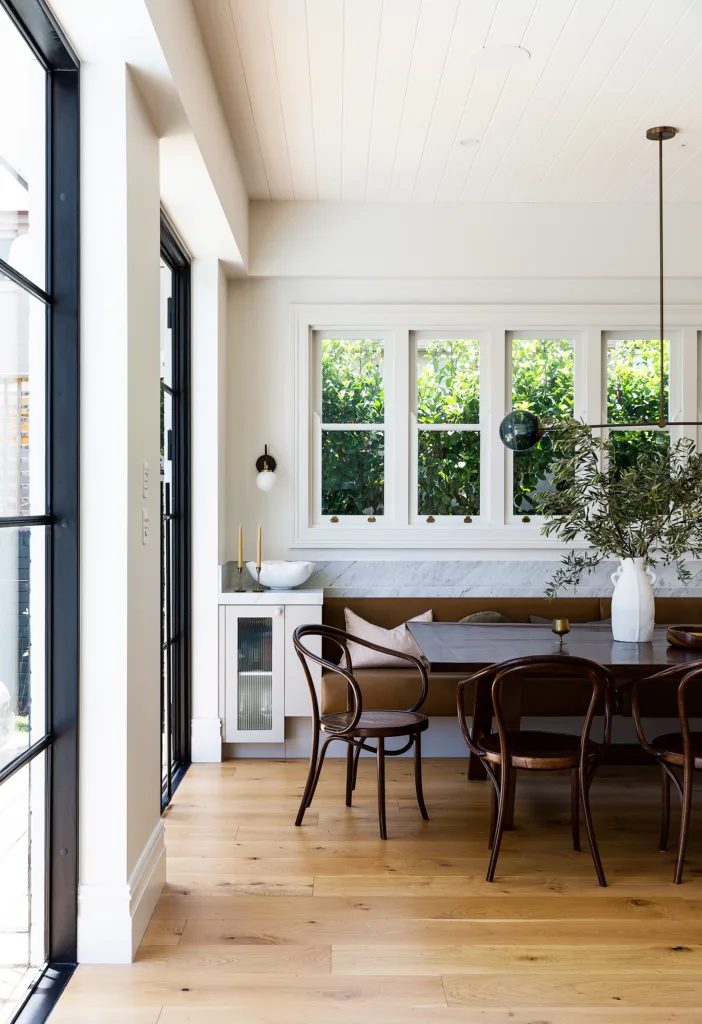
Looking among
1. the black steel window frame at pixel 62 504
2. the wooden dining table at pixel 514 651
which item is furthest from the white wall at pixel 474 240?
the black steel window frame at pixel 62 504

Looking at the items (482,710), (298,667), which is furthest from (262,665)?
(482,710)

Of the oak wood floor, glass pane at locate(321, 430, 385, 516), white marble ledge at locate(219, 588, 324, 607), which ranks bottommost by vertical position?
the oak wood floor

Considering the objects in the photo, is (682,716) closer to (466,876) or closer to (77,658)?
(466,876)

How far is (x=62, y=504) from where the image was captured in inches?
94.4

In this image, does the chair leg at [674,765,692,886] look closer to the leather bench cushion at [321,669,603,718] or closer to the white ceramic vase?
the white ceramic vase

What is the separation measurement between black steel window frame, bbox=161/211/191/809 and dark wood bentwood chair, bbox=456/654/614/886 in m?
1.60

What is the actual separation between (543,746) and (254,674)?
6.09 ft

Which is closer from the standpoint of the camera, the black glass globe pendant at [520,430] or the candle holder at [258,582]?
the black glass globe pendant at [520,430]

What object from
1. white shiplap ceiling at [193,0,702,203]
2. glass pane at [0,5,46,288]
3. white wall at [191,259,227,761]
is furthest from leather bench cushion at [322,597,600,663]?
glass pane at [0,5,46,288]

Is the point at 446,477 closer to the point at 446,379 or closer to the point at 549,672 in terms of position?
the point at 446,379

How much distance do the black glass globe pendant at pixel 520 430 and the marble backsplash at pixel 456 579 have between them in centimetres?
112

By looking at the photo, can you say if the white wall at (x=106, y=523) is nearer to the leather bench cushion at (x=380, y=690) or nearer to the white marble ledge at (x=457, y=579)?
the leather bench cushion at (x=380, y=690)

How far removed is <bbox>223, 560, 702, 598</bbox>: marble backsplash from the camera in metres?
5.01

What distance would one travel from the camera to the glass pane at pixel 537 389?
16.8ft
